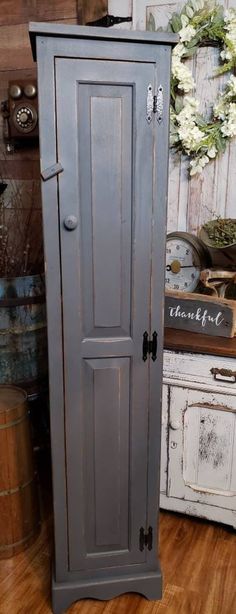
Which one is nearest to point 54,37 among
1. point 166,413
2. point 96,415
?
point 96,415

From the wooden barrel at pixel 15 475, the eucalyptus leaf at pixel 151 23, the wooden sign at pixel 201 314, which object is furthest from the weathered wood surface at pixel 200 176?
the wooden barrel at pixel 15 475

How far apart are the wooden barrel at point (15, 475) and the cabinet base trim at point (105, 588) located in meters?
0.32

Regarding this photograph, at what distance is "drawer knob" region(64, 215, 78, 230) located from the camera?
1354mm

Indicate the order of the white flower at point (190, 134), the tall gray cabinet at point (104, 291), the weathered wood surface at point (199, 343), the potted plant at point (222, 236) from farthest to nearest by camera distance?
1. the white flower at point (190, 134)
2. the potted plant at point (222, 236)
3. the weathered wood surface at point (199, 343)
4. the tall gray cabinet at point (104, 291)

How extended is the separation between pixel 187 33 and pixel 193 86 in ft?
0.66

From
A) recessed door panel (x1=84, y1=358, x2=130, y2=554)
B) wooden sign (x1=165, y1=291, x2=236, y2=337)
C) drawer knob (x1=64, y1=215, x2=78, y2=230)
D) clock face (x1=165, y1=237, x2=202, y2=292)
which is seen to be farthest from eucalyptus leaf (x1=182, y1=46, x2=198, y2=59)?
recessed door panel (x1=84, y1=358, x2=130, y2=554)

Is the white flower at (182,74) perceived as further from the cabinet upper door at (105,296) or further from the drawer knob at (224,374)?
the drawer knob at (224,374)

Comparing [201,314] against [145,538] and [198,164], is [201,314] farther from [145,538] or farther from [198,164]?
[145,538]

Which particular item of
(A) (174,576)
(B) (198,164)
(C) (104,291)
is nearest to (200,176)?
(B) (198,164)

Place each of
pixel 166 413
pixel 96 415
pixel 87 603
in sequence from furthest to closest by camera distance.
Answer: pixel 166 413
pixel 87 603
pixel 96 415

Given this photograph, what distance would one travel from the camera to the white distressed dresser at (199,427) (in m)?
1.85

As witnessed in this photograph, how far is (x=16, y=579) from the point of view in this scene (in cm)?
178

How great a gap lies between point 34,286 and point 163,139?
0.86 meters

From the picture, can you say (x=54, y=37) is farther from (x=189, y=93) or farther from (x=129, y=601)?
(x=129, y=601)
